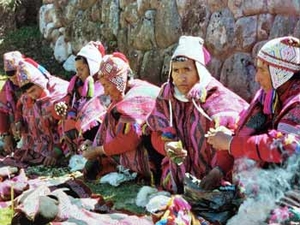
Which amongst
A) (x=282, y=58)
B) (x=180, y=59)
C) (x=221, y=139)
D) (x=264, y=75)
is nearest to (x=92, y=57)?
(x=180, y=59)

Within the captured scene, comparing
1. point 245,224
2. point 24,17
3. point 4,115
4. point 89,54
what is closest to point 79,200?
point 245,224

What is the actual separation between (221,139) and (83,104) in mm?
2704

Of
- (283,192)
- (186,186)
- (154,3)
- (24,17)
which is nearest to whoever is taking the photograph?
(283,192)

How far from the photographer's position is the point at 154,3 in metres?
8.45

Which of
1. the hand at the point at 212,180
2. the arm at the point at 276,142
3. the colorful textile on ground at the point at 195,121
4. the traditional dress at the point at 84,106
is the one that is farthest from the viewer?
the traditional dress at the point at 84,106

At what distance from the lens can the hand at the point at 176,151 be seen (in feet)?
16.6

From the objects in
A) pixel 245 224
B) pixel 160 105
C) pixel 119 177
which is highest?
pixel 160 105

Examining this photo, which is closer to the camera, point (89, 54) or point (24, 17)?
point (89, 54)

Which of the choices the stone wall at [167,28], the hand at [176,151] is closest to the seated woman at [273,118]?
the hand at [176,151]

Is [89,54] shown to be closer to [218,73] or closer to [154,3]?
[218,73]

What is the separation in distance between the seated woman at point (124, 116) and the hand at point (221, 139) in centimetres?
147

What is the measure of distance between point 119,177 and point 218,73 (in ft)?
5.03

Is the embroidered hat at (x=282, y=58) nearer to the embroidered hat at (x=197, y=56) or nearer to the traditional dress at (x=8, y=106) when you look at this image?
the embroidered hat at (x=197, y=56)

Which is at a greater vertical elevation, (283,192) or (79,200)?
(283,192)
